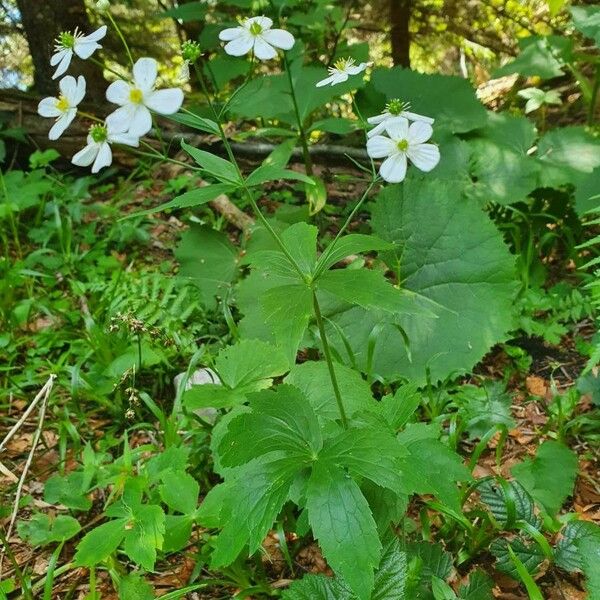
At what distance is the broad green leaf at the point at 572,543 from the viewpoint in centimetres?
142

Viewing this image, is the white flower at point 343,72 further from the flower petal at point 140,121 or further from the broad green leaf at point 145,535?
the broad green leaf at point 145,535

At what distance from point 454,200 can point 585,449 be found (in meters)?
1.04

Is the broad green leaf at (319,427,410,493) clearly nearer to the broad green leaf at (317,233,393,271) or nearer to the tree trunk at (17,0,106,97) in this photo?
the broad green leaf at (317,233,393,271)

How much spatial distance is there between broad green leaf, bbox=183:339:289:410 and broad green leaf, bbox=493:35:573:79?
7.40ft

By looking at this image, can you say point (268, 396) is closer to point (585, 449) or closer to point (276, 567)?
point (276, 567)

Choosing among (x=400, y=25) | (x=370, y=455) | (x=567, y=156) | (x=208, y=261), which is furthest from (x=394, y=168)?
(x=400, y=25)

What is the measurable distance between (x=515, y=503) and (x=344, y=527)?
68 cm

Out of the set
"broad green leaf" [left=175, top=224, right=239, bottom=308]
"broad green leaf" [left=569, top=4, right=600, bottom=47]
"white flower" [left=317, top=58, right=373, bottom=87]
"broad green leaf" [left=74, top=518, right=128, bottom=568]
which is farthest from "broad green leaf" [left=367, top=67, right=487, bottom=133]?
"broad green leaf" [left=74, top=518, right=128, bottom=568]

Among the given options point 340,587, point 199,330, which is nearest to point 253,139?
point 199,330

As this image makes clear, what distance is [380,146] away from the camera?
3.91 ft

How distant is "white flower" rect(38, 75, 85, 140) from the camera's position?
1.19 m

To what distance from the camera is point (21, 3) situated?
391cm

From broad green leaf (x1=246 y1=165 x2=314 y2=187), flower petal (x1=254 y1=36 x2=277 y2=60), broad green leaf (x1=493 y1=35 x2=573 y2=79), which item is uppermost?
flower petal (x1=254 y1=36 x2=277 y2=60)

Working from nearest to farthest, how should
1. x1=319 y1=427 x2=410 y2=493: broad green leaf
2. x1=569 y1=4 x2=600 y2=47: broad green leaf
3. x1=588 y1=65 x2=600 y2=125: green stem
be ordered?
x1=319 y1=427 x2=410 y2=493: broad green leaf < x1=569 y1=4 x2=600 y2=47: broad green leaf < x1=588 y1=65 x2=600 y2=125: green stem
